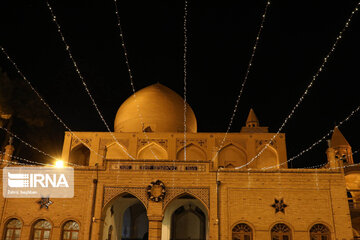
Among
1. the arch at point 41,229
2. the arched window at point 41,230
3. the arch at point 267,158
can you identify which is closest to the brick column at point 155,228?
the arch at point 41,229

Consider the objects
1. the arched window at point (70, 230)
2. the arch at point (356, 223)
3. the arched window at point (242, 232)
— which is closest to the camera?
the arched window at point (242, 232)

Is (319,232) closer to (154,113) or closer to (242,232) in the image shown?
(242,232)

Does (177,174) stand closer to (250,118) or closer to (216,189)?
(216,189)

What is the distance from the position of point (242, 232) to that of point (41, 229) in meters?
8.11

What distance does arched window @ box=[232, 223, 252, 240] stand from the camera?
1430 cm

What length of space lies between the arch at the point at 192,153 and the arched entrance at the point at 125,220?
3.94 meters

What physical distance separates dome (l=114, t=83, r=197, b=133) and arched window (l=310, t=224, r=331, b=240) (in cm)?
1057

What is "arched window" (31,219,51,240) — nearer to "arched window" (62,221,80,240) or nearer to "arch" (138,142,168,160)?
"arched window" (62,221,80,240)

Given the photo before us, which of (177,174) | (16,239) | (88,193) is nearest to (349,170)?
(177,174)

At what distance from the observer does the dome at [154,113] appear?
2269 centimetres

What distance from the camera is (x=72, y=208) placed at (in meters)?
14.9

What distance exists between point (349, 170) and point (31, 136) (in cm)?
2000

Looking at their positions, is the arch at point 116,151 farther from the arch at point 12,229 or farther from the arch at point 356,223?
the arch at point 356,223

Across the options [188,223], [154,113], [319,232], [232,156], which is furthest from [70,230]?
[232,156]
